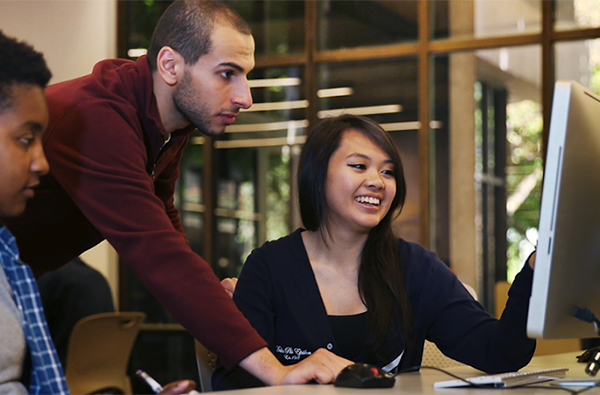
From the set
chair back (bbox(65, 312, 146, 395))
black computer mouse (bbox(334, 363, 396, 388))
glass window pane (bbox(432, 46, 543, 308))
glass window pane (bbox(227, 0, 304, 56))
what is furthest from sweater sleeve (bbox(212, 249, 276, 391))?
glass window pane (bbox(227, 0, 304, 56))

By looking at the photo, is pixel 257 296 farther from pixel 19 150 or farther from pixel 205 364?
pixel 19 150

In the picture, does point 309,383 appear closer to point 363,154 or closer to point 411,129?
point 363,154

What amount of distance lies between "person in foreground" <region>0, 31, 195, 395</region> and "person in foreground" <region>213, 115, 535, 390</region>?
500 millimetres

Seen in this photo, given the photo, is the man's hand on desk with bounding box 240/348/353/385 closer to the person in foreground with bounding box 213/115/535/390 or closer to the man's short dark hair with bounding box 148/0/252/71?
the person in foreground with bounding box 213/115/535/390

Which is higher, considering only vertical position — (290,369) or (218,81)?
(218,81)

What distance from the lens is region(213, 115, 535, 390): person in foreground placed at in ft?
5.95

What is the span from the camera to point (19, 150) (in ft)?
4.00

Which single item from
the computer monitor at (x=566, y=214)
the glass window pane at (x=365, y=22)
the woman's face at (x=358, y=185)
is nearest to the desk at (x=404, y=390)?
the computer monitor at (x=566, y=214)

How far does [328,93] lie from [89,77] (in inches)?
166

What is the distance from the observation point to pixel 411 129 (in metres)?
5.53

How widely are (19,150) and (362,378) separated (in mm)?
687

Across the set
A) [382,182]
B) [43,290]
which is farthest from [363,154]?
[43,290]

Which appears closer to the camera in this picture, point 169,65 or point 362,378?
point 362,378

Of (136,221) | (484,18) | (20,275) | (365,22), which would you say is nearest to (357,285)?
(136,221)
